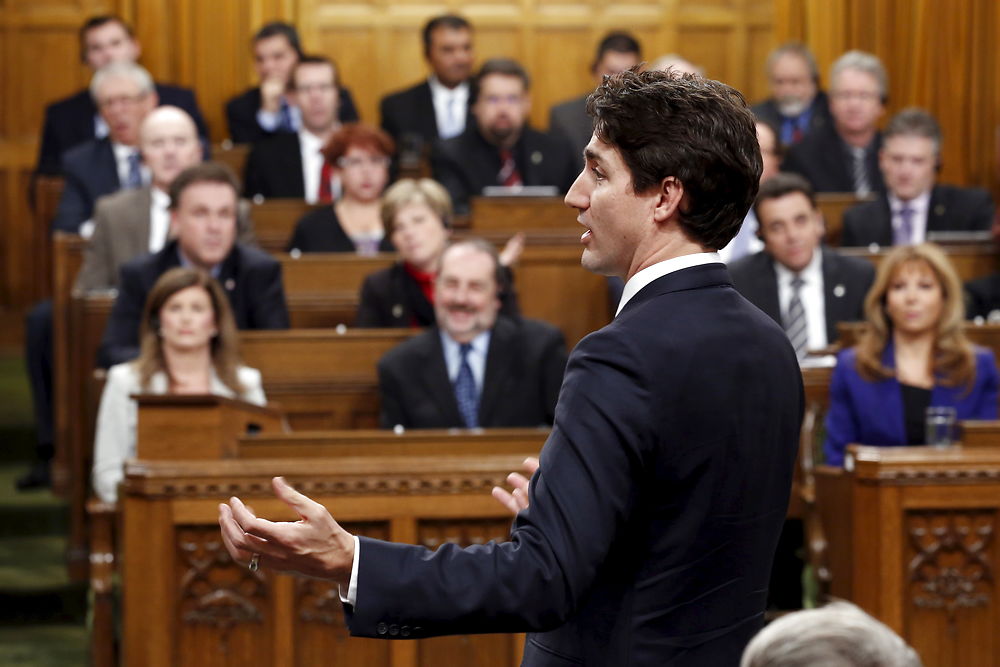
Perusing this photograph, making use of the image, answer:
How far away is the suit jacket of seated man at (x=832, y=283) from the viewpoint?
541 cm

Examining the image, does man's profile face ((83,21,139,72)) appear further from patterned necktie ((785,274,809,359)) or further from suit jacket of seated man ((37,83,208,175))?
patterned necktie ((785,274,809,359))

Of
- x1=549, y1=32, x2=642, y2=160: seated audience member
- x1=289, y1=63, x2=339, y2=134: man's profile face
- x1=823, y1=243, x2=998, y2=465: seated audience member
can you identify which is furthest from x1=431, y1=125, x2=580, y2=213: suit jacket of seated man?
x1=823, y1=243, x2=998, y2=465: seated audience member

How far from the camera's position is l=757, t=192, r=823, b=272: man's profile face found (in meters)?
5.39

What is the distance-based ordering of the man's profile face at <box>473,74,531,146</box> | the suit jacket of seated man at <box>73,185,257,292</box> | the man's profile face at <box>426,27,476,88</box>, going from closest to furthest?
the suit jacket of seated man at <box>73,185,257,292</box> < the man's profile face at <box>473,74,531,146</box> < the man's profile face at <box>426,27,476,88</box>

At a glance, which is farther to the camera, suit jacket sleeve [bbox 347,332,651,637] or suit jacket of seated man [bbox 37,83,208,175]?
suit jacket of seated man [bbox 37,83,208,175]

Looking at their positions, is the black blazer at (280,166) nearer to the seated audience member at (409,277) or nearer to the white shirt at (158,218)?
the white shirt at (158,218)

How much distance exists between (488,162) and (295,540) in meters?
5.72

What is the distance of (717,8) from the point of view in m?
9.48

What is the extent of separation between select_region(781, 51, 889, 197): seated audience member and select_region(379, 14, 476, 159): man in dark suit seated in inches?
71.5

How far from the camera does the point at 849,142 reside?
289 inches

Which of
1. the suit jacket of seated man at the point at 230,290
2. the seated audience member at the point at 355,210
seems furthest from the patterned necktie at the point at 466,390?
the seated audience member at the point at 355,210

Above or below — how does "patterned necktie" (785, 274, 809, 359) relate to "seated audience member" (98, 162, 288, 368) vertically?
below

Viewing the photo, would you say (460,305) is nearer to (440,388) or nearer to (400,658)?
(440,388)

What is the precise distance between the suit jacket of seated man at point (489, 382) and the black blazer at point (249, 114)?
11.6 feet
